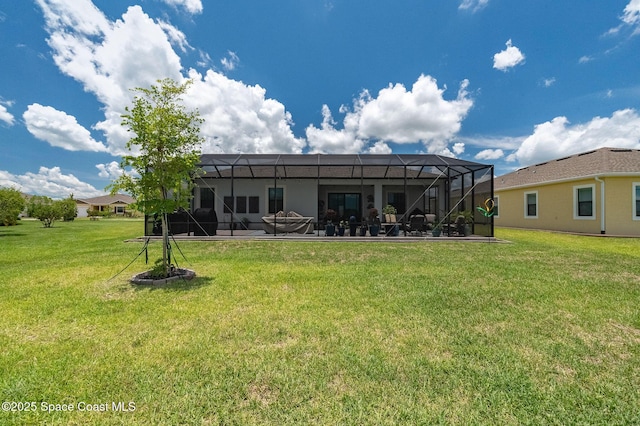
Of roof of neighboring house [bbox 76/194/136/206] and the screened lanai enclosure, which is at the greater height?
roof of neighboring house [bbox 76/194/136/206]

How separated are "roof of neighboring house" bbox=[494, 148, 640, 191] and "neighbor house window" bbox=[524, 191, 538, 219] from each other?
2.50 ft

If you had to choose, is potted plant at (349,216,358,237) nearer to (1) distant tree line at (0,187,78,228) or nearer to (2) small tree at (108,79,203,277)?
(2) small tree at (108,79,203,277)

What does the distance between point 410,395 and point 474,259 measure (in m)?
6.21

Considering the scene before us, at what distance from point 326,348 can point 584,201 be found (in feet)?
56.3

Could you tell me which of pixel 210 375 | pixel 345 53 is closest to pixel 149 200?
pixel 210 375

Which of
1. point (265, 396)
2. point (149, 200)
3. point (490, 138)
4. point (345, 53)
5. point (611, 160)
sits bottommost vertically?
point (265, 396)

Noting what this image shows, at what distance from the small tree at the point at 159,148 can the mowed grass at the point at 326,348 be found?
1.68 meters

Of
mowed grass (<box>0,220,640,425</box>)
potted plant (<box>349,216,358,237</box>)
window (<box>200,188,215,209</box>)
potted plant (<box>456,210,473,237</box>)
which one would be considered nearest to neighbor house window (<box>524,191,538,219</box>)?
potted plant (<box>456,210,473,237</box>)

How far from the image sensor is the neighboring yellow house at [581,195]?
12531 mm

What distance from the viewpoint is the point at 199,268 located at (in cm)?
614

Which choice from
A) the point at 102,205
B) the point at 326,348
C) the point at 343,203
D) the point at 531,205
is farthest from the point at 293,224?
the point at 102,205

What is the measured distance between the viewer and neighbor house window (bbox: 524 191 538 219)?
16.4 meters

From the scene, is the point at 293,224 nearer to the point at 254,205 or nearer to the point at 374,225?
the point at 374,225

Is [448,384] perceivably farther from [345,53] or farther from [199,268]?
[345,53]
